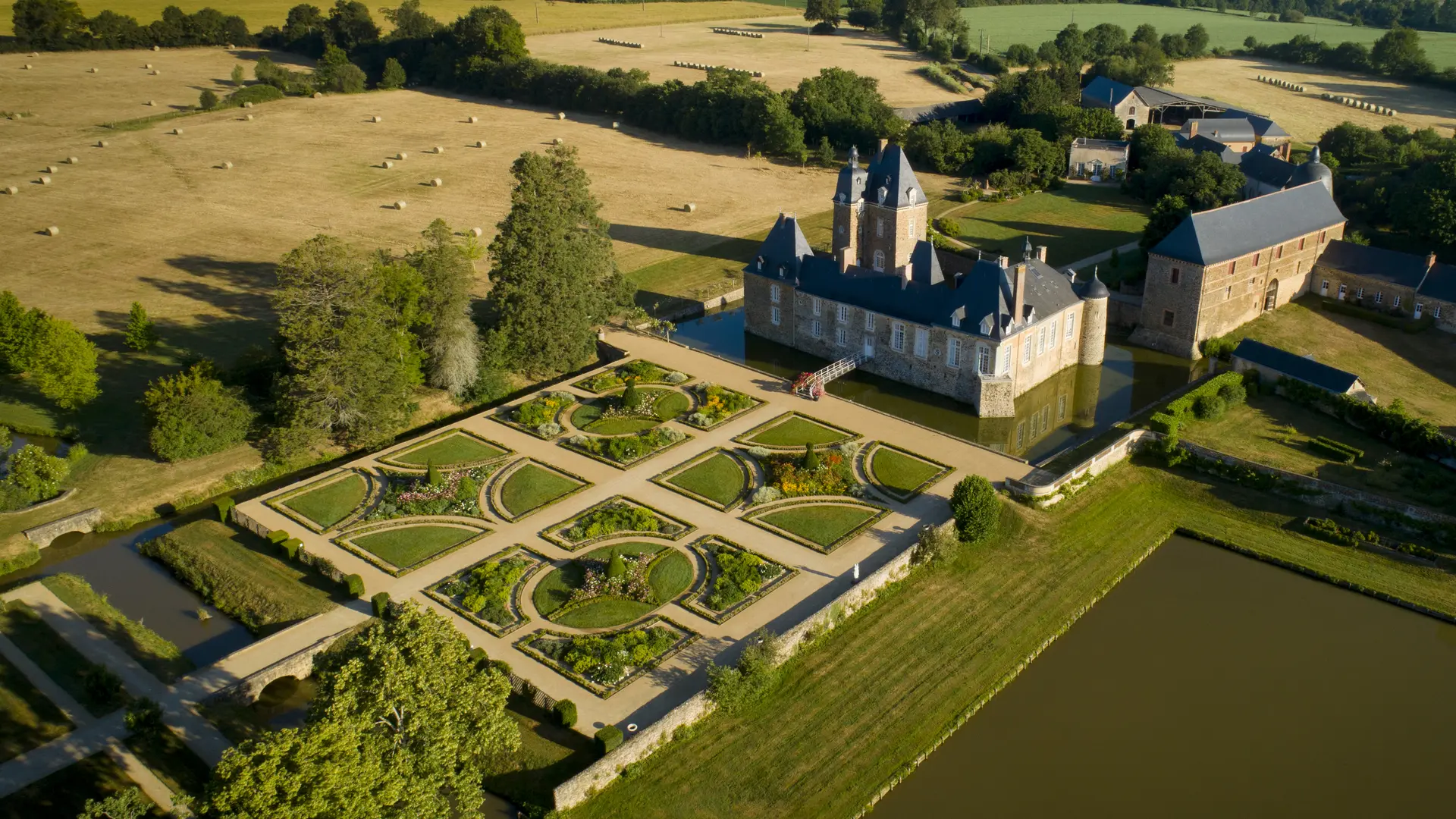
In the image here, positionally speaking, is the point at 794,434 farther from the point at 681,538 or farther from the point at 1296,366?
the point at 1296,366

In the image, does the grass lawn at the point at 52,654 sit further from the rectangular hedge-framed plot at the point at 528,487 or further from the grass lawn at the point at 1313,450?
the grass lawn at the point at 1313,450

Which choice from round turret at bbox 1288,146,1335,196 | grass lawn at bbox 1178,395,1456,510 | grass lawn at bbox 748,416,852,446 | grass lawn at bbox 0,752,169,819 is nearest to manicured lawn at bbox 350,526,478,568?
grass lawn at bbox 0,752,169,819

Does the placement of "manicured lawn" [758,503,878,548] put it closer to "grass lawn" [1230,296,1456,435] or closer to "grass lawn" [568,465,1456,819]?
"grass lawn" [568,465,1456,819]

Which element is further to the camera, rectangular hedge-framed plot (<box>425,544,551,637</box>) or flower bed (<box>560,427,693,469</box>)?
flower bed (<box>560,427,693,469</box>)

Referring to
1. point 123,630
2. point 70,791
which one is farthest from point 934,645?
point 123,630

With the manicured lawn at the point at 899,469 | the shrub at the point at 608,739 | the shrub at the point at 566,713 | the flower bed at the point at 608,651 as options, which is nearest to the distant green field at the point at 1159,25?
the manicured lawn at the point at 899,469

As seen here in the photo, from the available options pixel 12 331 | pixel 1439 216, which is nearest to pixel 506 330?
pixel 12 331
